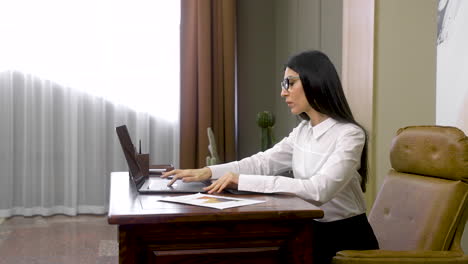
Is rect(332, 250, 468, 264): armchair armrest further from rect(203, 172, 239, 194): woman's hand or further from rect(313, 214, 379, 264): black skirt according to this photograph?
rect(203, 172, 239, 194): woman's hand

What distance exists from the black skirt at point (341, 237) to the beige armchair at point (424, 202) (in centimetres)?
9

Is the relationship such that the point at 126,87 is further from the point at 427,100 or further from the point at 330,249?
the point at 330,249

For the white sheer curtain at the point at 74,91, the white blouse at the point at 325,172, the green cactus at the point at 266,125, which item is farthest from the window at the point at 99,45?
the white blouse at the point at 325,172

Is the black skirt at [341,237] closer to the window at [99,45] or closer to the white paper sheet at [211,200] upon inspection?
the white paper sheet at [211,200]

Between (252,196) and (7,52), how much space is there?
3660 mm

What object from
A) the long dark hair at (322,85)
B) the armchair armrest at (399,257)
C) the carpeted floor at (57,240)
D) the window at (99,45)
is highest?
the window at (99,45)

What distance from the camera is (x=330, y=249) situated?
70.8 inches

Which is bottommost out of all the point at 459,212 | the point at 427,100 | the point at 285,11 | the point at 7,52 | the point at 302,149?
the point at 459,212

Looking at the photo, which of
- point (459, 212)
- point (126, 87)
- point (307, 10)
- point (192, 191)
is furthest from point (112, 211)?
point (126, 87)

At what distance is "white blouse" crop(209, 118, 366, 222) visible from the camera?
175 cm

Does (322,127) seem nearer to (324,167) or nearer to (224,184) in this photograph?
(324,167)

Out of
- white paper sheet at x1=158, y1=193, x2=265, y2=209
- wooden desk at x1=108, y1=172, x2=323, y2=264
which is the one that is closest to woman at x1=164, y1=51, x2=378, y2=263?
white paper sheet at x1=158, y1=193, x2=265, y2=209

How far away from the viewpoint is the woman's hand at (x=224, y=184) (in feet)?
5.69

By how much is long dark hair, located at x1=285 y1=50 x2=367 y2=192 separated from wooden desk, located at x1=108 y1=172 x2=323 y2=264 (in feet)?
1.62
